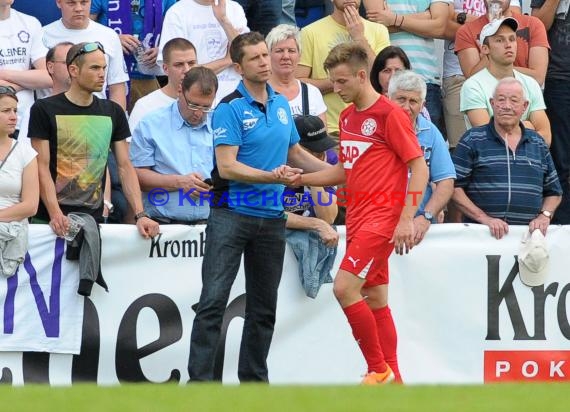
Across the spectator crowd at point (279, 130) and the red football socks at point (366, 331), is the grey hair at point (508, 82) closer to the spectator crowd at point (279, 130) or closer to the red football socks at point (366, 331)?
the spectator crowd at point (279, 130)

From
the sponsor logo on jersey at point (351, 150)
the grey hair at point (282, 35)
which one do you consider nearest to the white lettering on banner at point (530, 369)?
the sponsor logo on jersey at point (351, 150)

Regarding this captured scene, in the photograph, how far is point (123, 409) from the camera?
5164 mm

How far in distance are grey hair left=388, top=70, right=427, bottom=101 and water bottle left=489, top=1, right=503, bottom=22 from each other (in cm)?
222

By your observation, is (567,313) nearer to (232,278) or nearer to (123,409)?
(232,278)

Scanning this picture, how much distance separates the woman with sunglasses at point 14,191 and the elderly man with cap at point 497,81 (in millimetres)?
3756

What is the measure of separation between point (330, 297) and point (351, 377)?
60 cm

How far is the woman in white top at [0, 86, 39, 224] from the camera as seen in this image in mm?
9617

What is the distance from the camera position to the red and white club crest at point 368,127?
8945 millimetres

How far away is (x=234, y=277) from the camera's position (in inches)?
362

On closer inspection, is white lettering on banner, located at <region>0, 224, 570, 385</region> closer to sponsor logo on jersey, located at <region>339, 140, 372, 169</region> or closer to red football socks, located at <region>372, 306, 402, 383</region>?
red football socks, located at <region>372, 306, 402, 383</region>

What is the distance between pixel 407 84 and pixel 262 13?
111 inches

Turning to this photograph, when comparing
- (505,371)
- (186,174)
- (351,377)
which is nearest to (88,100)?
(186,174)

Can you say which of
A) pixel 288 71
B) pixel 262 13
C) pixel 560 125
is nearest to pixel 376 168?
pixel 288 71

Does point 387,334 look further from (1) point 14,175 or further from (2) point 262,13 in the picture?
(2) point 262,13
